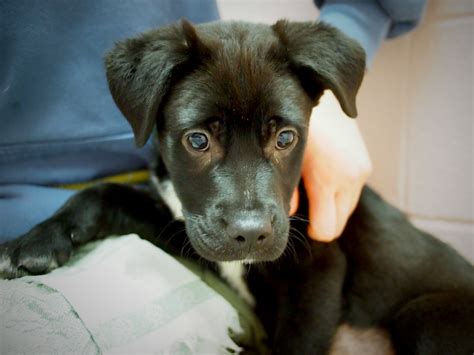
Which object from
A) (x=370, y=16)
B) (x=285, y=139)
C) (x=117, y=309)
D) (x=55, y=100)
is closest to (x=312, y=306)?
(x=285, y=139)

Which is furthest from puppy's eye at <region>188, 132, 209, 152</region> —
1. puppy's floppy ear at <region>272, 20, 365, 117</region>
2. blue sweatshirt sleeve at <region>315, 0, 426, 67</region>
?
blue sweatshirt sleeve at <region>315, 0, 426, 67</region>

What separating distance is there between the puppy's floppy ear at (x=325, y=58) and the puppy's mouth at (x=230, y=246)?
1.37 feet

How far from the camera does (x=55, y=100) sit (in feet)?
4.73

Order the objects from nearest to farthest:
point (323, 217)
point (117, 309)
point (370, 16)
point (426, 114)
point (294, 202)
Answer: point (117, 309) → point (323, 217) → point (294, 202) → point (370, 16) → point (426, 114)

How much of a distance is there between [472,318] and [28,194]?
1.41 metres

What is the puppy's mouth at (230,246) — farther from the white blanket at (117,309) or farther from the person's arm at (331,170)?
the person's arm at (331,170)

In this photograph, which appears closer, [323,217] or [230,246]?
[230,246]

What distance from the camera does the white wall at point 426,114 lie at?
6.73 feet

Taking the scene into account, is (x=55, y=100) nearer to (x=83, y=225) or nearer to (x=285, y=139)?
(x=83, y=225)

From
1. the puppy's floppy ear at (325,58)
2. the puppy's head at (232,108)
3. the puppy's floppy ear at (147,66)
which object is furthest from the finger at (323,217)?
the puppy's floppy ear at (147,66)

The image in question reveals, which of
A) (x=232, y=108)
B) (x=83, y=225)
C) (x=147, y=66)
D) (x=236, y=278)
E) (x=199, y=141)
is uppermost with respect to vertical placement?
(x=147, y=66)

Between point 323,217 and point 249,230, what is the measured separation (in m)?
0.37

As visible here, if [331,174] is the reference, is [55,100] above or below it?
above

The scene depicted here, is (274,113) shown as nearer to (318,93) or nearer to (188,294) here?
(318,93)
